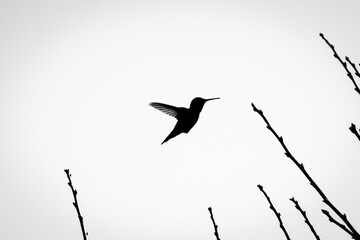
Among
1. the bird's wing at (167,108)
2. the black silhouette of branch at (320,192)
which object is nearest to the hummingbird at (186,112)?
the bird's wing at (167,108)

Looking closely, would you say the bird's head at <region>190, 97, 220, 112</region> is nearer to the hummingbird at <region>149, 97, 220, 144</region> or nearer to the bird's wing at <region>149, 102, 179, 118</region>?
the hummingbird at <region>149, 97, 220, 144</region>

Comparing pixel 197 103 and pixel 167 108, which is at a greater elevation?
pixel 167 108

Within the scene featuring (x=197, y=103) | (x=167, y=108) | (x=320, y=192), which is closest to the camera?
(x=320, y=192)

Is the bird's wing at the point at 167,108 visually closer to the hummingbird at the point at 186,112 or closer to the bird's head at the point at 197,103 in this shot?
the hummingbird at the point at 186,112

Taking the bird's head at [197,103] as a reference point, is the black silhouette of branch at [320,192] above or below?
below

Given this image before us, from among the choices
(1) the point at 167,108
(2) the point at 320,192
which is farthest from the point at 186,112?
(2) the point at 320,192

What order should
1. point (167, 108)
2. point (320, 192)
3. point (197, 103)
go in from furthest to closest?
point (167, 108) → point (197, 103) → point (320, 192)

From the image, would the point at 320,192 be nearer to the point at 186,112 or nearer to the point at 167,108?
the point at 186,112

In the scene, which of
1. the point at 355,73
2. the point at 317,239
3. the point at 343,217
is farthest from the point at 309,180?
the point at 355,73

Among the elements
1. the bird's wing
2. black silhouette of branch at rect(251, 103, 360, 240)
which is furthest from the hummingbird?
black silhouette of branch at rect(251, 103, 360, 240)

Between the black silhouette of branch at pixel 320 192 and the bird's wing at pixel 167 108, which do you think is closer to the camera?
the black silhouette of branch at pixel 320 192

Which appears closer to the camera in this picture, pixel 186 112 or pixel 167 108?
pixel 186 112

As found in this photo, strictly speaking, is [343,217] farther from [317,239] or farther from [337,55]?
[337,55]

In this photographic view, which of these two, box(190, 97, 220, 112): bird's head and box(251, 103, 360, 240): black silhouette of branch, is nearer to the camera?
box(251, 103, 360, 240): black silhouette of branch
